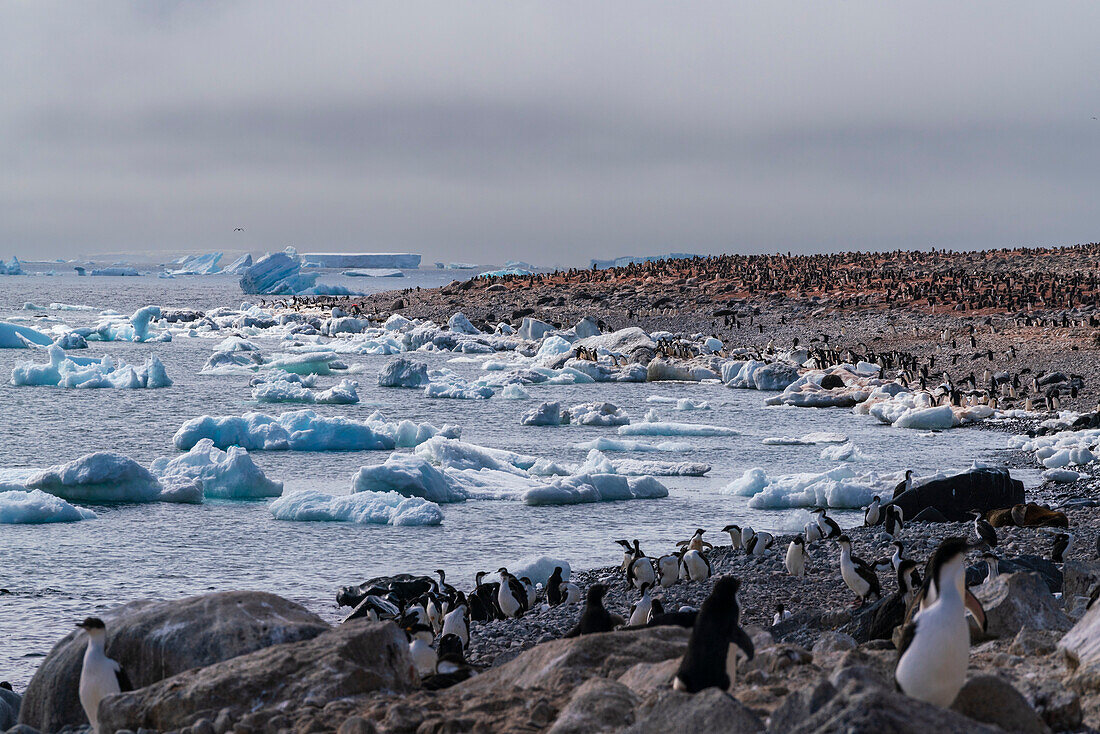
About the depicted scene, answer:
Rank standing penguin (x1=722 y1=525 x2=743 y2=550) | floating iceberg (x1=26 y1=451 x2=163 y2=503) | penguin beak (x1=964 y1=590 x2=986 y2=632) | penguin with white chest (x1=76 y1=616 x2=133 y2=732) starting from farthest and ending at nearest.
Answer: floating iceberg (x1=26 y1=451 x2=163 y2=503)
standing penguin (x1=722 y1=525 x2=743 y2=550)
penguin with white chest (x1=76 y1=616 x2=133 y2=732)
penguin beak (x1=964 y1=590 x2=986 y2=632)

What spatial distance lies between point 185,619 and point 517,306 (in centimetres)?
4665

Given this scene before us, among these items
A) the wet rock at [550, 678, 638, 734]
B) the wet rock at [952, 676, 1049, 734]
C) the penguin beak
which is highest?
the wet rock at [952, 676, 1049, 734]

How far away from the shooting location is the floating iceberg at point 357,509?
45.9 ft

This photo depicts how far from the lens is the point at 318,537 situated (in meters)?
13.3

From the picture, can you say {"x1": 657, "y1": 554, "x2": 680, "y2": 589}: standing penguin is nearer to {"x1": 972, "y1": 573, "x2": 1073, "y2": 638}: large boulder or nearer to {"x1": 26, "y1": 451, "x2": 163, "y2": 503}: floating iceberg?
{"x1": 972, "y1": 573, "x2": 1073, "y2": 638}: large boulder

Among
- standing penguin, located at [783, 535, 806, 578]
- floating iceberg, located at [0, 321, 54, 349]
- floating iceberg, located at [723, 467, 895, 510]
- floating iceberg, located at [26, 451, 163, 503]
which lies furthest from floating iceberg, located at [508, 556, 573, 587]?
floating iceberg, located at [0, 321, 54, 349]

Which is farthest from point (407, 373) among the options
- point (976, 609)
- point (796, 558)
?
point (976, 609)

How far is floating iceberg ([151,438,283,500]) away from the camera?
609 inches

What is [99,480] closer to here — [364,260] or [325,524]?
[325,524]

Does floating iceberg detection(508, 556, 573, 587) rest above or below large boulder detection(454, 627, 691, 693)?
below

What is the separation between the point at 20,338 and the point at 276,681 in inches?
1642

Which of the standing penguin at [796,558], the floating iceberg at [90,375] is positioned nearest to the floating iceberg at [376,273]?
the floating iceberg at [90,375]

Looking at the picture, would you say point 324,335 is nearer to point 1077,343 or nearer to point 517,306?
point 517,306

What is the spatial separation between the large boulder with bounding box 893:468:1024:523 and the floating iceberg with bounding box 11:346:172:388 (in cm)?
2173
